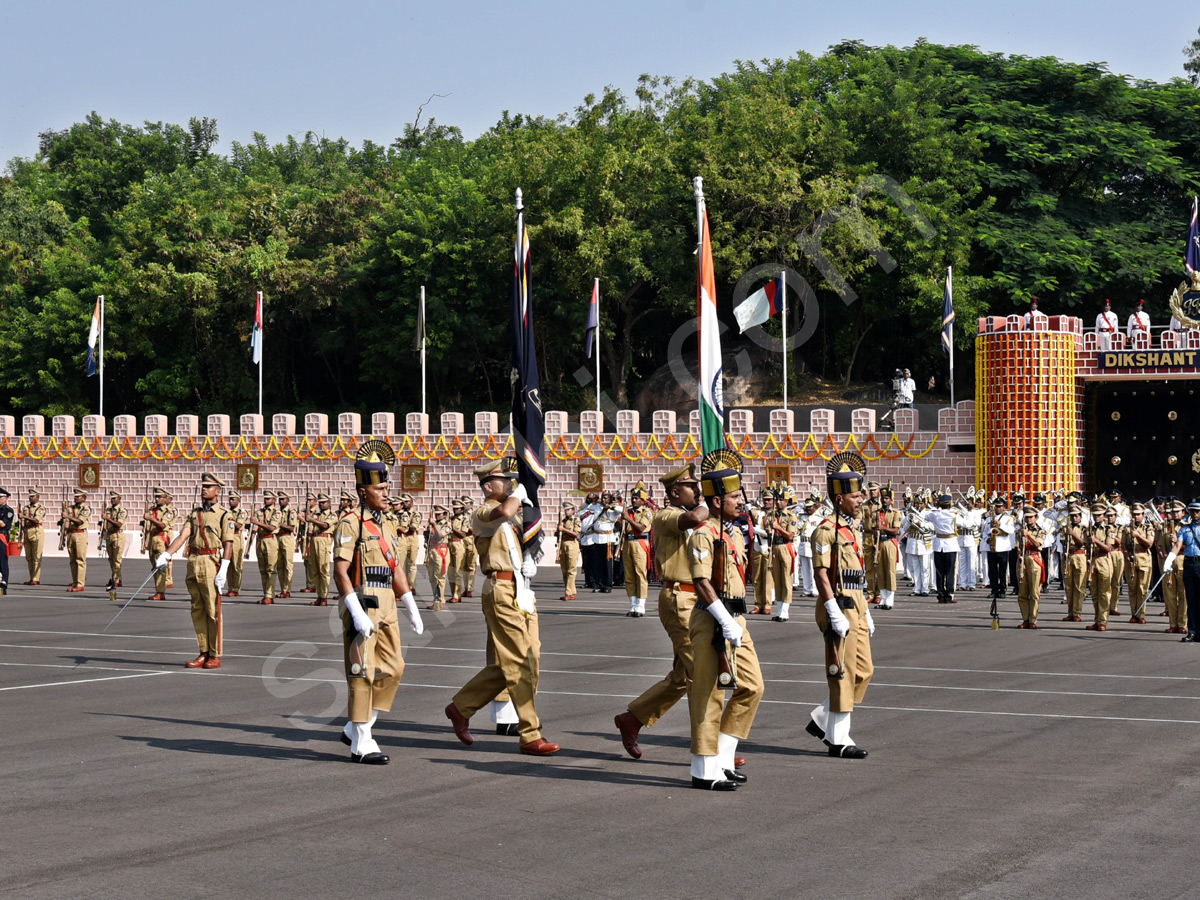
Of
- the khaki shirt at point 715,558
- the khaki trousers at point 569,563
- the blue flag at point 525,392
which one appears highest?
the blue flag at point 525,392

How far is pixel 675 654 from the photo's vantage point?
31.8 ft

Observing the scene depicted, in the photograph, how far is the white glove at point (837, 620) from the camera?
33.1 feet

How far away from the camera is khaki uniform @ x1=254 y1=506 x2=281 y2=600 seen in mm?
25141

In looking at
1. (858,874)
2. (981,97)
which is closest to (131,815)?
(858,874)

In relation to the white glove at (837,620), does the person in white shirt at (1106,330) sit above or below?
above

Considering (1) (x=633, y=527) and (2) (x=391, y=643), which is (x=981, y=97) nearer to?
(1) (x=633, y=527)

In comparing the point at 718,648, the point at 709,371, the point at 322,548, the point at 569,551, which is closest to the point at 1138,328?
the point at 569,551

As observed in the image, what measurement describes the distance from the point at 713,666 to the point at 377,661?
8.21 ft

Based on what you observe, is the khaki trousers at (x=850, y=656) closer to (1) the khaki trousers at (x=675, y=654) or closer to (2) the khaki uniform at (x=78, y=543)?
(1) the khaki trousers at (x=675, y=654)

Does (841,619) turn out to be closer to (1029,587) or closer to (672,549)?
(672,549)

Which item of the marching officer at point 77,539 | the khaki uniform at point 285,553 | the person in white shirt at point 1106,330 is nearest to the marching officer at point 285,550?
the khaki uniform at point 285,553

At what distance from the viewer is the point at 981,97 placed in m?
47.8

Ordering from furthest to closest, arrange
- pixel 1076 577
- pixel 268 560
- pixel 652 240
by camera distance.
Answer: pixel 652 240
pixel 268 560
pixel 1076 577

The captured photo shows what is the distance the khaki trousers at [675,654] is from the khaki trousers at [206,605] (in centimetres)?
683
